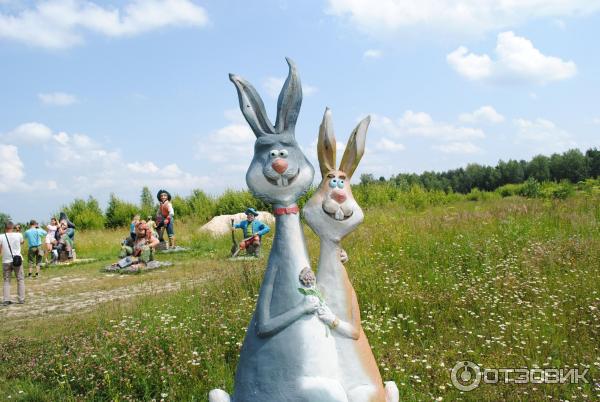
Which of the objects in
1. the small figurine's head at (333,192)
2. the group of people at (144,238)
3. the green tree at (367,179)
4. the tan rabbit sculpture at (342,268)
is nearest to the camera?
the tan rabbit sculpture at (342,268)

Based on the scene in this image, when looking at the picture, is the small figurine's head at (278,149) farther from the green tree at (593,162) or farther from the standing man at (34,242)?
the green tree at (593,162)

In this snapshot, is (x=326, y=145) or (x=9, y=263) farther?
(x=9, y=263)

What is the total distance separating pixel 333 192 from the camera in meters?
2.87

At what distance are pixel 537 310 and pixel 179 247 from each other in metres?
12.3

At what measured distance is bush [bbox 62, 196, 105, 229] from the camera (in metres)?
27.7

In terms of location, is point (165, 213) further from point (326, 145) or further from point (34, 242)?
point (326, 145)

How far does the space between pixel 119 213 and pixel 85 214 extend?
1836 mm

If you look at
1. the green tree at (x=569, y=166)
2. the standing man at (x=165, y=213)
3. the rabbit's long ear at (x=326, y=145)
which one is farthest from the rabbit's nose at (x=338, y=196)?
the green tree at (x=569, y=166)

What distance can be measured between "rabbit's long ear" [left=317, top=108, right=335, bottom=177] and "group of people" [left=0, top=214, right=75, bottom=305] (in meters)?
9.19

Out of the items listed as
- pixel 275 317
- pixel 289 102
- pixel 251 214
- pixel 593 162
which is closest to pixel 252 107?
pixel 289 102

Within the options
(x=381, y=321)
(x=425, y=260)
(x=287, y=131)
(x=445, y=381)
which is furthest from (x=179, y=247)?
(x=287, y=131)

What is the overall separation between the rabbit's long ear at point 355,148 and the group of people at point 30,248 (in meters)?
9.26

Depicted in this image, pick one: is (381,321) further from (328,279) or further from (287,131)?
(287,131)

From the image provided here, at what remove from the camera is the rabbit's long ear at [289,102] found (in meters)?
2.77
